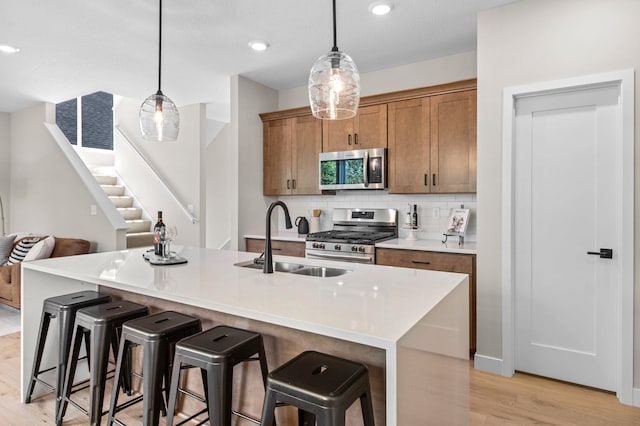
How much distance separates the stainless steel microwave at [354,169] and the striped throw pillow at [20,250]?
3779mm

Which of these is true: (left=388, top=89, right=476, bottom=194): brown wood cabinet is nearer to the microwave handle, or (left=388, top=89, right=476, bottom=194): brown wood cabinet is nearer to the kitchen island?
→ the microwave handle

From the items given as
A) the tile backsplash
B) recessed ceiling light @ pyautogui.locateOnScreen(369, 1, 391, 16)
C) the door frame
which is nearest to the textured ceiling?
recessed ceiling light @ pyautogui.locateOnScreen(369, 1, 391, 16)

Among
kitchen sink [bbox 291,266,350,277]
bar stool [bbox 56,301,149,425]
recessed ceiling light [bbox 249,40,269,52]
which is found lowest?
bar stool [bbox 56,301,149,425]

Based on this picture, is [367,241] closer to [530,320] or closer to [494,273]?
[494,273]

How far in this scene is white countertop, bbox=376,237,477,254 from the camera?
3.16 m

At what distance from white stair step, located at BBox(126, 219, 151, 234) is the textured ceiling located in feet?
7.46

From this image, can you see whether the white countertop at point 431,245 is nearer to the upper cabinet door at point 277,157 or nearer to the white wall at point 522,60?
the white wall at point 522,60

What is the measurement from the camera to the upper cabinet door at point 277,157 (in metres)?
4.45

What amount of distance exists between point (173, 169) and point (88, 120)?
2.50 metres

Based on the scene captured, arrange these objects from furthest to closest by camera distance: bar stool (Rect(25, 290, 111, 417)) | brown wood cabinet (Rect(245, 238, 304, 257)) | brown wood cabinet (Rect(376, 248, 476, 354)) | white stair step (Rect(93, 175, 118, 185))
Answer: white stair step (Rect(93, 175, 118, 185))
brown wood cabinet (Rect(245, 238, 304, 257))
brown wood cabinet (Rect(376, 248, 476, 354))
bar stool (Rect(25, 290, 111, 417))

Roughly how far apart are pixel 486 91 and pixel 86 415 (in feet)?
11.4

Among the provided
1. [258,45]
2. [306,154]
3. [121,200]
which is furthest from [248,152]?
[121,200]

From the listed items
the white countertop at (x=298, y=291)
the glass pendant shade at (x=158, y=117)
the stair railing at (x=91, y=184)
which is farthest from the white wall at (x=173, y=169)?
the white countertop at (x=298, y=291)

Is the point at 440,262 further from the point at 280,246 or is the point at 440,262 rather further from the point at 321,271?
the point at 280,246
